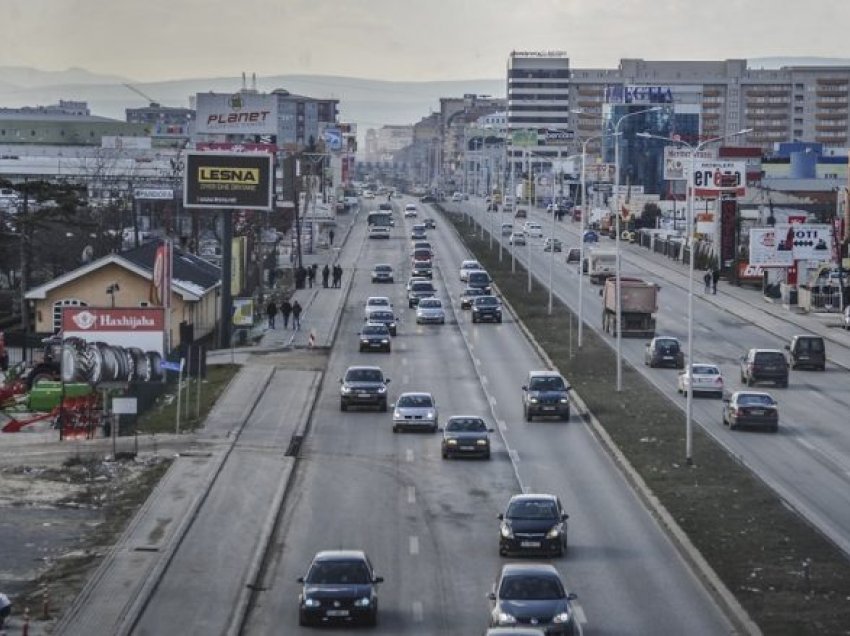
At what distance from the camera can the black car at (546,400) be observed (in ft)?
190

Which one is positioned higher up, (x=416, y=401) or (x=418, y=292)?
(x=416, y=401)

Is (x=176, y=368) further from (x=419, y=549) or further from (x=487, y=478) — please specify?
(x=419, y=549)

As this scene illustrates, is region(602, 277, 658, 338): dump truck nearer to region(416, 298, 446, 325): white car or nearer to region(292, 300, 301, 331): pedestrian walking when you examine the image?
region(416, 298, 446, 325): white car

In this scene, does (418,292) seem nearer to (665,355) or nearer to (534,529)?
(665,355)

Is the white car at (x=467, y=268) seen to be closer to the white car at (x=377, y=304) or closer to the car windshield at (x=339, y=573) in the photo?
the white car at (x=377, y=304)

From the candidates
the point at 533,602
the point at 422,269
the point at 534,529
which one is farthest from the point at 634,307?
the point at 533,602

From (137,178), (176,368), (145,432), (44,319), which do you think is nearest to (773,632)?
(145,432)

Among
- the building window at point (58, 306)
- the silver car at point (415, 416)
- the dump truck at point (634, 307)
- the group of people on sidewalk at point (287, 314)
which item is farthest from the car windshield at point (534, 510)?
the group of people on sidewalk at point (287, 314)

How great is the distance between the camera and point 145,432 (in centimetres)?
5478

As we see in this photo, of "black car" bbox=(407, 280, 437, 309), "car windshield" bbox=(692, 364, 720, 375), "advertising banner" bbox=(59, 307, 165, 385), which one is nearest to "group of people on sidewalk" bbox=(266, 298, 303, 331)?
"black car" bbox=(407, 280, 437, 309)

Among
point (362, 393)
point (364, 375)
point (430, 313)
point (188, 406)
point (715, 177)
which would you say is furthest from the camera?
point (715, 177)

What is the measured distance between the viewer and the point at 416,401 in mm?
56125

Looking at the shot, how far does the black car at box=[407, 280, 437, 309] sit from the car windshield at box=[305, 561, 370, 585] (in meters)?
69.8

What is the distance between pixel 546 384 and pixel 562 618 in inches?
1247
